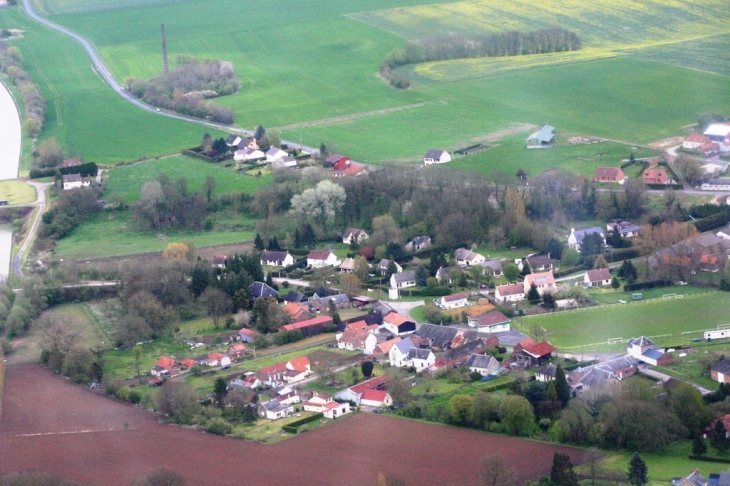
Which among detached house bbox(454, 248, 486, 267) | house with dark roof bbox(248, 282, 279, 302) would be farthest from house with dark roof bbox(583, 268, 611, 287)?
house with dark roof bbox(248, 282, 279, 302)

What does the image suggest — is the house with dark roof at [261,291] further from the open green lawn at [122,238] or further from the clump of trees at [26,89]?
the clump of trees at [26,89]

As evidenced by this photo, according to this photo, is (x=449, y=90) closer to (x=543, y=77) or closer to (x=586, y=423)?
(x=543, y=77)

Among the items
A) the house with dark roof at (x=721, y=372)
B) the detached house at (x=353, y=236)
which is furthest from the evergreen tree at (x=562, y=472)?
the detached house at (x=353, y=236)

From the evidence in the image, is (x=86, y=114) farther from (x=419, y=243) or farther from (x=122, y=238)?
(x=419, y=243)

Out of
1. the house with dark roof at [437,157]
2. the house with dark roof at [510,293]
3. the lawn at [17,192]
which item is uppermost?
the house with dark roof at [437,157]

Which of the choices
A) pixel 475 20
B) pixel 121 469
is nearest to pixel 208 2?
pixel 475 20

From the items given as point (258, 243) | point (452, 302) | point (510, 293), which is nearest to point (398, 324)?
point (452, 302)
